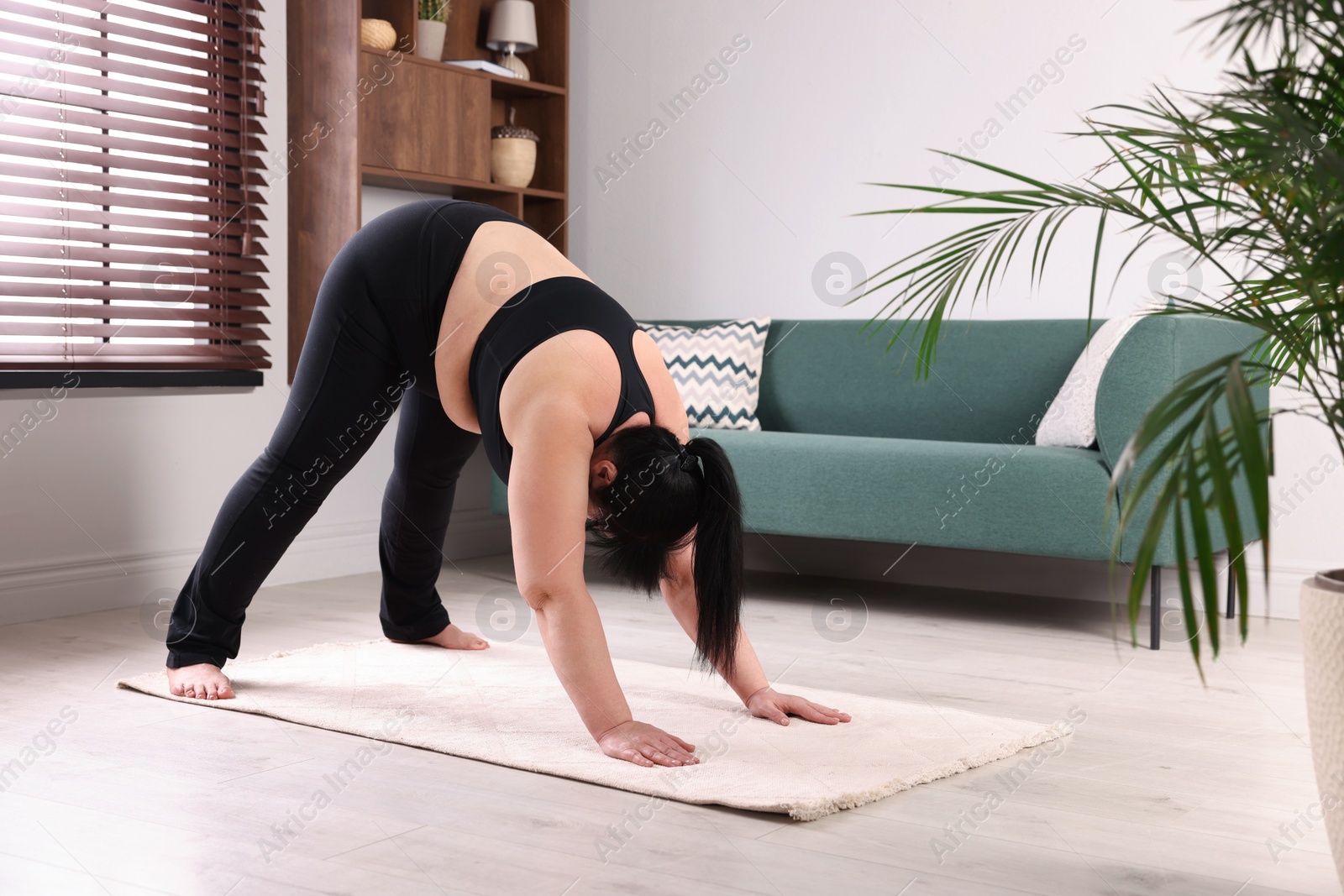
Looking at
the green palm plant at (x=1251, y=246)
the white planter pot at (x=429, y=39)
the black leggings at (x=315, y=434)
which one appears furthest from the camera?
the white planter pot at (x=429, y=39)

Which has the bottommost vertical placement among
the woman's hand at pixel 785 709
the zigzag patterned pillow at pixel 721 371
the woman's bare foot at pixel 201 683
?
the woman's bare foot at pixel 201 683

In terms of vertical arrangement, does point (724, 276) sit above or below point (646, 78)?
below

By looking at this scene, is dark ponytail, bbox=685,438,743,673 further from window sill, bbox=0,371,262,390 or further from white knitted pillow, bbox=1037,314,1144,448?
window sill, bbox=0,371,262,390

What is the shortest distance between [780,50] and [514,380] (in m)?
2.68

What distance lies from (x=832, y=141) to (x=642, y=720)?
250 centimetres

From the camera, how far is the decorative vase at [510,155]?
435 cm

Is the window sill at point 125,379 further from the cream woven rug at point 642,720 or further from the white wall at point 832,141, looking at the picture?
the white wall at point 832,141

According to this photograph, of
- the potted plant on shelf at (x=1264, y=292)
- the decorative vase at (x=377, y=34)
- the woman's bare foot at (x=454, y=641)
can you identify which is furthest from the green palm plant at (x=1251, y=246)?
the decorative vase at (x=377, y=34)

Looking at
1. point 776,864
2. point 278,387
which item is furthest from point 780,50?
point 776,864

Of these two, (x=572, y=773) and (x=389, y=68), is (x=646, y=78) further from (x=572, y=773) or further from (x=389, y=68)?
(x=572, y=773)

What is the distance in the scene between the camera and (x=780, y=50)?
427cm

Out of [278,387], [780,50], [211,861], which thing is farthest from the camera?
[780,50]

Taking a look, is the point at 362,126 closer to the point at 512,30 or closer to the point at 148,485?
the point at 512,30

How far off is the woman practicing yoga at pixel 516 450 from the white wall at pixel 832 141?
1.88 metres
